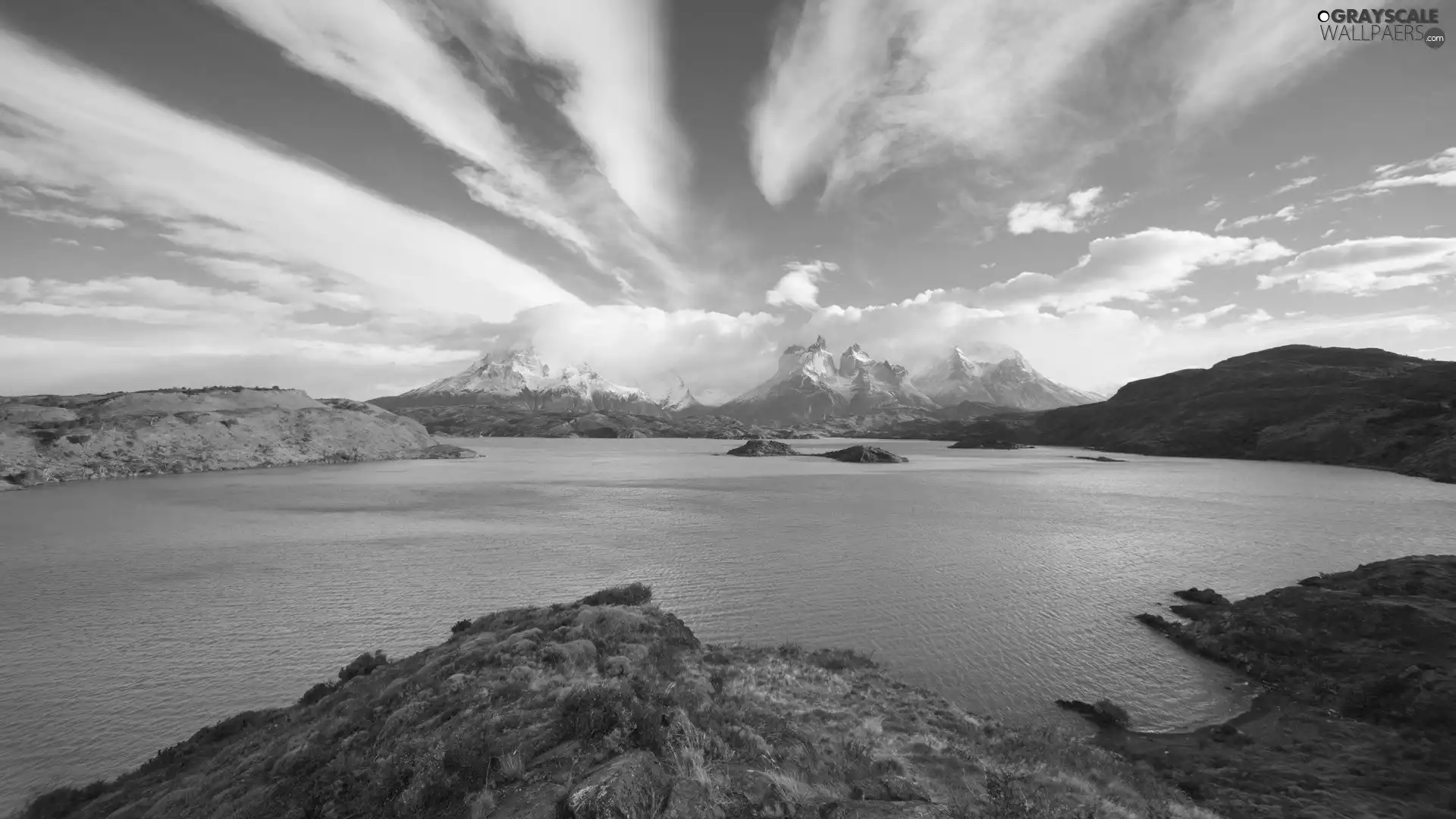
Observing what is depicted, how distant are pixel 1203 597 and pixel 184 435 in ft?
594

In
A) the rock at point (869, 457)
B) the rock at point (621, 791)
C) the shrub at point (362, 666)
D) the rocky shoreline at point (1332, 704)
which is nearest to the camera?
the rock at point (621, 791)

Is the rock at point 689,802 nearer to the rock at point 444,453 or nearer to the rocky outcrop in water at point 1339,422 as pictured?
the rocky outcrop in water at point 1339,422

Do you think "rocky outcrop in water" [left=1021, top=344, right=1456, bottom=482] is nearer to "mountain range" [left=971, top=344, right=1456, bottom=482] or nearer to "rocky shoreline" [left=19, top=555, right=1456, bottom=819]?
"mountain range" [left=971, top=344, right=1456, bottom=482]

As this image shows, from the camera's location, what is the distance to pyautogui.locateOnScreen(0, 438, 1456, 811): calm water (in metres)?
22.0

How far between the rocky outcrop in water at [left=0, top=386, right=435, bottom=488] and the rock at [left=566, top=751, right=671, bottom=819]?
143246mm

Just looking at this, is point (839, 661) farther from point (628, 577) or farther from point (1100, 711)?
point (628, 577)

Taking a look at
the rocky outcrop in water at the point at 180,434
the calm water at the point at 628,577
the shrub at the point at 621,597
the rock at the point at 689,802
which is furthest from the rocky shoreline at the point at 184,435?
the rock at the point at 689,802

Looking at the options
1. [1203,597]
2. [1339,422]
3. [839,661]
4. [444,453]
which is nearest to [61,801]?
[839,661]

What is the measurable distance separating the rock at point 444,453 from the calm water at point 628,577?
287ft

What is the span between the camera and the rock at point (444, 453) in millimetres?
174012

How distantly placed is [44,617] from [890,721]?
44003mm

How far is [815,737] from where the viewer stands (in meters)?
14.9

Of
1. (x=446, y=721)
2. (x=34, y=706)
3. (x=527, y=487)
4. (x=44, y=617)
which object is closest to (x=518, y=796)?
(x=446, y=721)

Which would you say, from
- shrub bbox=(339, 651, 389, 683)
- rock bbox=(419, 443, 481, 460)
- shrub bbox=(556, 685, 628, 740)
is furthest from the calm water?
rock bbox=(419, 443, 481, 460)
